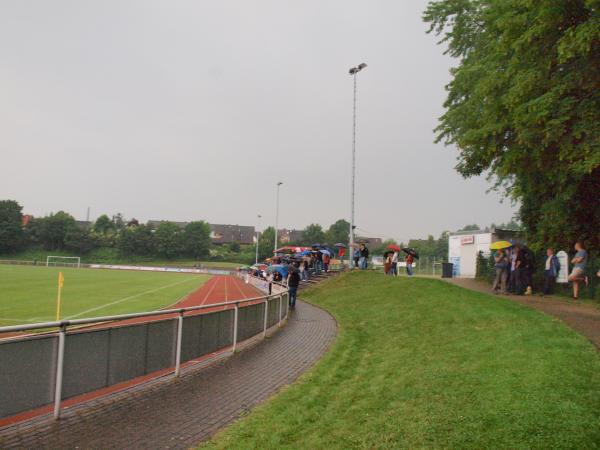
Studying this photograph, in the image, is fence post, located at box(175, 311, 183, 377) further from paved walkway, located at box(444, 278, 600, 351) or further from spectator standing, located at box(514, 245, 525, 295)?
spectator standing, located at box(514, 245, 525, 295)

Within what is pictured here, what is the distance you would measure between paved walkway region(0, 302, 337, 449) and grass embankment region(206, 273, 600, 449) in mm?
400

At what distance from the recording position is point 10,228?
335 feet

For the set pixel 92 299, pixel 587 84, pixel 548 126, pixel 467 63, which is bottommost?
pixel 92 299

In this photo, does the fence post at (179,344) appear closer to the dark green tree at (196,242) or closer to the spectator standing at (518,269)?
the spectator standing at (518,269)

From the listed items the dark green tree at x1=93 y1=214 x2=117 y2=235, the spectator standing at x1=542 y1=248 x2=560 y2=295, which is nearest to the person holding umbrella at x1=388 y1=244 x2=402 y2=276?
the spectator standing at x1=542 y1=248 x2=560 y2=295

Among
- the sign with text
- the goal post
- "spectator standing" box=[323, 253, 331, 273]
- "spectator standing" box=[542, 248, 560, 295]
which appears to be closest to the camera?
"spectator standing" box=[542, 248, 560, 295]

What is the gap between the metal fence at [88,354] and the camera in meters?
4.84

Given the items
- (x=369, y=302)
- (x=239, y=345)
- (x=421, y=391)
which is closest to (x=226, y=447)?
(x=421, y=391)

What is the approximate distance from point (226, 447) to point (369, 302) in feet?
46.8

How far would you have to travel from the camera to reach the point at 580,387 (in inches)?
215

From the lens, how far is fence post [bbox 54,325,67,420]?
17.4 feet

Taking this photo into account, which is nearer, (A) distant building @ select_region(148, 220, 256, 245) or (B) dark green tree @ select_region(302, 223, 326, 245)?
(B) dark green tree @ select_region(302, 223, 326, 245)

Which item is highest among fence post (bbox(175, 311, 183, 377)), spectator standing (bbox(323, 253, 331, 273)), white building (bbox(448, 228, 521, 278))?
white building (bbox(448, 228, 521, 278))

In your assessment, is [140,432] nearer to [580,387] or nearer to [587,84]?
[580,387]
